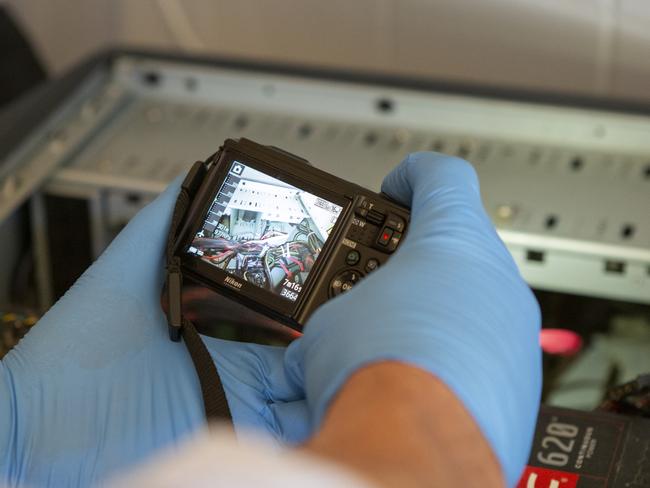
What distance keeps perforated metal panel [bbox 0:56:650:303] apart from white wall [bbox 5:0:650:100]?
317 millimetres

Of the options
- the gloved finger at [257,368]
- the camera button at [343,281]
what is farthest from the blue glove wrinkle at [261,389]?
the camera button at [343,281]

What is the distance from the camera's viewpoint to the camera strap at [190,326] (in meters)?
→ 0.90

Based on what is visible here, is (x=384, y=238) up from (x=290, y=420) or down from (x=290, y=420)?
up

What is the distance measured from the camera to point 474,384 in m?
0.65

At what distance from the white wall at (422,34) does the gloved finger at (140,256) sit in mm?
1029

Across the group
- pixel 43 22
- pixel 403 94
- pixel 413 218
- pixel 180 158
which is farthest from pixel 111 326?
pixel 43 22

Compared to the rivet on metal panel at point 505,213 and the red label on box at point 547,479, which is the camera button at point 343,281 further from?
the rivet on metal panel at point 505,213

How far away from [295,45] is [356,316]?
1.41 meters

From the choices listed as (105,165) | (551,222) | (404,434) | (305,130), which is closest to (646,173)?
(551,222)

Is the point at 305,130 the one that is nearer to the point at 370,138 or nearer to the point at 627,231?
the point at 370,138

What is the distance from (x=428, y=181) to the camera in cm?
95

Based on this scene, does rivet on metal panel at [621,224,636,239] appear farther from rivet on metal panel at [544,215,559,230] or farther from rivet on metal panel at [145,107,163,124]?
rivet on metal panel at [145,107,163,124]

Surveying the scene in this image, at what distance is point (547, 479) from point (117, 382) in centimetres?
50

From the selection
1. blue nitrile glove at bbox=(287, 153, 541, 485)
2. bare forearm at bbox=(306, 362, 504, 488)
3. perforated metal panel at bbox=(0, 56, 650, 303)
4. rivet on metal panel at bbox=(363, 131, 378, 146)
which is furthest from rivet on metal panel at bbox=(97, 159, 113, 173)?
bare forearm at bbox=(306, 362, 504, 488)
